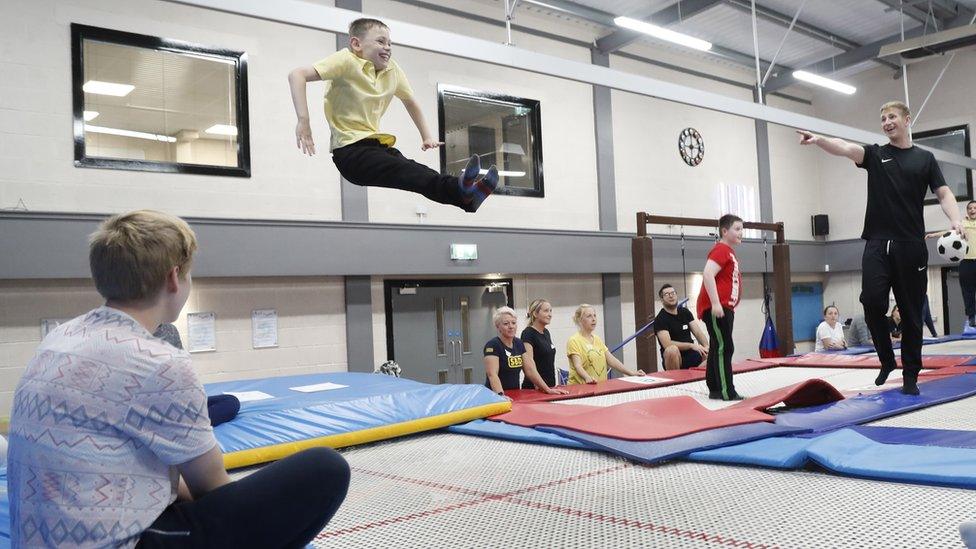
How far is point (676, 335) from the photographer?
22.5ft

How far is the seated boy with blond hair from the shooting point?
127 cm

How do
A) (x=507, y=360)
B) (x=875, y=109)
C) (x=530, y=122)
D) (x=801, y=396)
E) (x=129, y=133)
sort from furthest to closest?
(x=875, y=109) < (x=530, y=122) < (x=129, y=133) < (x=507, y=360) < (x=801, y=396)

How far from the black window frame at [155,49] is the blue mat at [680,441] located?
14.9 feet

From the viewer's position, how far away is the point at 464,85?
8.32 metres

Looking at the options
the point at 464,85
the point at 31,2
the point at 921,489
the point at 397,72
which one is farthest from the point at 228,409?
the point at 464,85

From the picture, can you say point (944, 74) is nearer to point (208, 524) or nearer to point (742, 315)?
point (742, 315)

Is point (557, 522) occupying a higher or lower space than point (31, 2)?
lower

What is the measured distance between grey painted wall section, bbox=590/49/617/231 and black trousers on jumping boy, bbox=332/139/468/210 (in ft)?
21.6

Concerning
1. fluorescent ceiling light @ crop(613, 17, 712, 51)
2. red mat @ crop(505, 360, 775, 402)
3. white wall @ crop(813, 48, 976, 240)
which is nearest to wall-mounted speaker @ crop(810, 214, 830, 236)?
white wall @ crop(813, 48, 976, 240)

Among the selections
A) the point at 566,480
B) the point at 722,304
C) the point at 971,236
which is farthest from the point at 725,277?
the point at 971,236

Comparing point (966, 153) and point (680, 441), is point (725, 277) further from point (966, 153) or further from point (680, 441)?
point (966, 153)

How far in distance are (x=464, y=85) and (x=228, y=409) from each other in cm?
557

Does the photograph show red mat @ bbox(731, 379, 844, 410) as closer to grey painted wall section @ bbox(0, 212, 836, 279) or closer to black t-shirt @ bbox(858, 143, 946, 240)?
black t-shirt @ bbox(858, 143, 946, 240)

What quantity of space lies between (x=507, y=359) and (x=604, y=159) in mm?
4897
